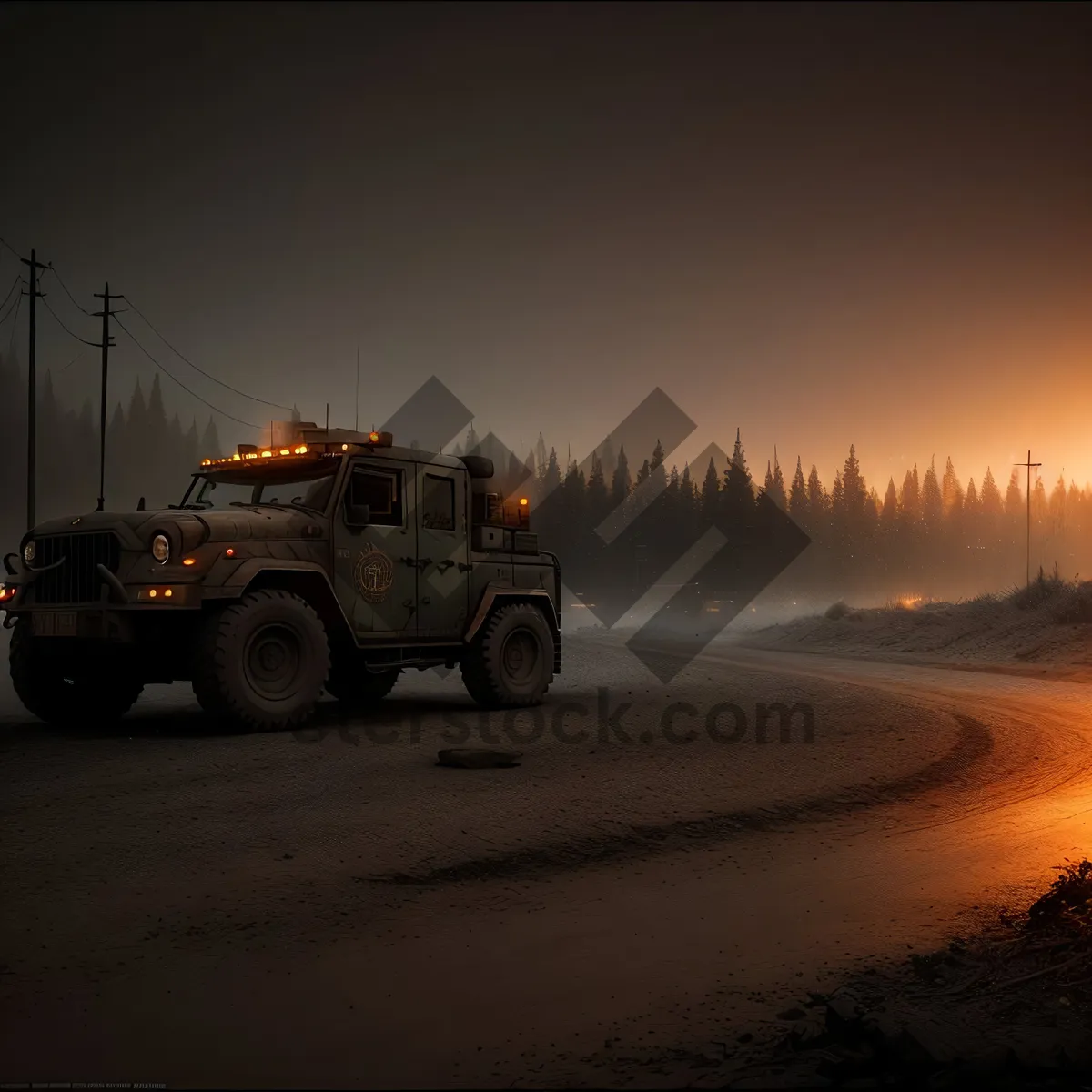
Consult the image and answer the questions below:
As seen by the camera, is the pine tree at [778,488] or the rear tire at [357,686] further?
the pine tree at [778,488]

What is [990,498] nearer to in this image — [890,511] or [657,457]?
[890,511]

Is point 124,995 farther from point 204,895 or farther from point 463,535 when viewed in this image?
point 463,535

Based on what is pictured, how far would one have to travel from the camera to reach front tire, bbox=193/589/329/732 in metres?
9.05

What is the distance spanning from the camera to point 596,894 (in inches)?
213

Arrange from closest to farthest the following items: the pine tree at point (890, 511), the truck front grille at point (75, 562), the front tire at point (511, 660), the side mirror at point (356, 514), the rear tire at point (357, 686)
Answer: the truck front grille at point (75, 562), the side mirror at point (356, 514), the front tire at point (511, 660), the rear tire at point (357, 686), the pine tree at point (890, 511)

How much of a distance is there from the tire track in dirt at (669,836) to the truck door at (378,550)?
4744mm

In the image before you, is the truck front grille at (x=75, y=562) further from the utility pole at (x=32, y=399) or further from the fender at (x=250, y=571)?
the utility pole at (x=32, y=399)

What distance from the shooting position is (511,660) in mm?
12281

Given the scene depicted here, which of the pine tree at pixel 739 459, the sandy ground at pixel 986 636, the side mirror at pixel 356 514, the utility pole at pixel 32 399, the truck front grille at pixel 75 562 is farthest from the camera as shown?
the pine tree at pixel 739 459

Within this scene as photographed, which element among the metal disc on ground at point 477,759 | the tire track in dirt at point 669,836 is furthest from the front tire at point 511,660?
the tire track in dirt at point 669,836

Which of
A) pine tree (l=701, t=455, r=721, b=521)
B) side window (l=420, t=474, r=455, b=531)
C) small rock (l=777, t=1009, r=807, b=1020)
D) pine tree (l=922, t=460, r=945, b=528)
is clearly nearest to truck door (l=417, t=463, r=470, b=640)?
side window (l=420, t=474, r=455, b=531)

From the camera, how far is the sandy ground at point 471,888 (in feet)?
12.2

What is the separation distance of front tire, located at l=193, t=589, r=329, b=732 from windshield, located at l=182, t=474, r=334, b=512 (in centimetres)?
115

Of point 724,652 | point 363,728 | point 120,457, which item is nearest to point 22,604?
point 363,728
